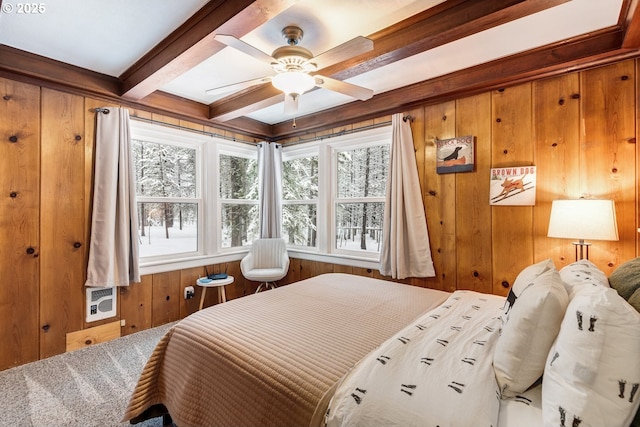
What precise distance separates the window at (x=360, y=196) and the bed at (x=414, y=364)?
1768mm

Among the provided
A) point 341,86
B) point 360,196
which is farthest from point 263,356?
point 360,196

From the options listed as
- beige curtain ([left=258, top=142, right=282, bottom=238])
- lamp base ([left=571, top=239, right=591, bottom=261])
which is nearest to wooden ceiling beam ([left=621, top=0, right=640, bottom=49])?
lamp base ([left=571, top=239, right=591, bottom=261])

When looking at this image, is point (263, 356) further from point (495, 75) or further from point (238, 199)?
point (238, 199)

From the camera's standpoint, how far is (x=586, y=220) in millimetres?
1892

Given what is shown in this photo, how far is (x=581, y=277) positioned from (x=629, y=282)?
0.49 feet

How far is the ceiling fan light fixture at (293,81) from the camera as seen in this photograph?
1976 mm

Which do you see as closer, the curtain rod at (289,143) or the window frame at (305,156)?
the curtain rod at (289,143)

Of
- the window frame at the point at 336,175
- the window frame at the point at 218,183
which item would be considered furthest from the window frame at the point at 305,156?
the window frame at the point at 218,183

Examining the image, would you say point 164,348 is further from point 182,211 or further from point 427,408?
point 182,211

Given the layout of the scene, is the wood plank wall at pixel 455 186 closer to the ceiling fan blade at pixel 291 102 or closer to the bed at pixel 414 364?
the bed at pixel 414 364

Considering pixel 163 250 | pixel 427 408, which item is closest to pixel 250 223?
pixel 163 250

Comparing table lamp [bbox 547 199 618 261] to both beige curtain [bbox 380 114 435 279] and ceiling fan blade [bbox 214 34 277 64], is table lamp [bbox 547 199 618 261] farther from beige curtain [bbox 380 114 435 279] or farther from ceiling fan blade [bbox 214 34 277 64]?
ceiling fan blade [bbox 214 34 277 64]

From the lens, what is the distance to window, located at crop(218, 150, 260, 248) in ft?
13.1

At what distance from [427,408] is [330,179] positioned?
3137 millimetres
